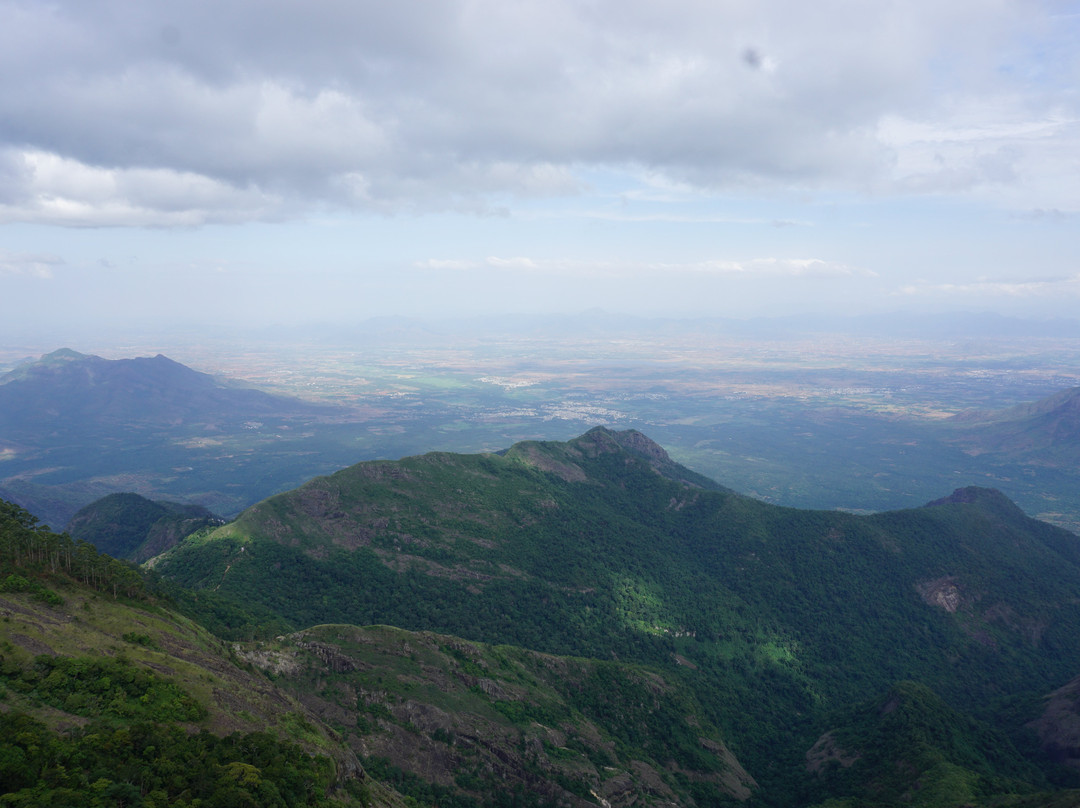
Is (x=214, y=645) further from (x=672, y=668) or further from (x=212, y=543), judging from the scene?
(x=672, y=668)

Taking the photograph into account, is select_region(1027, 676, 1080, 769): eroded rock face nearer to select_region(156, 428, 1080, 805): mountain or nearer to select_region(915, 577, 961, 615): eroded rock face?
select_region(156, 428, 1080, 805): mountain

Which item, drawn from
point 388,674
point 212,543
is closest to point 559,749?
point 388,674

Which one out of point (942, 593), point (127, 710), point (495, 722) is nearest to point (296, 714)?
point (127, 710)

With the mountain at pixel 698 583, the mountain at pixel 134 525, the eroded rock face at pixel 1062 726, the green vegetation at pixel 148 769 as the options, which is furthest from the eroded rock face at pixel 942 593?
the mountain at pixel 134 525

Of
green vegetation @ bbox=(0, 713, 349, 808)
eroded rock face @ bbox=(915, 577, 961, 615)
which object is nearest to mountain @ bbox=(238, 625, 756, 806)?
green vegetation @ bbox=(0, 713, 349, 808)

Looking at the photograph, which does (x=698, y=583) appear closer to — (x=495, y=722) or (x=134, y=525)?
(x=495, y=722)

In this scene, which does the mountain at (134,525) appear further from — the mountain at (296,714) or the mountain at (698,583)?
the mountain at (296,714)
